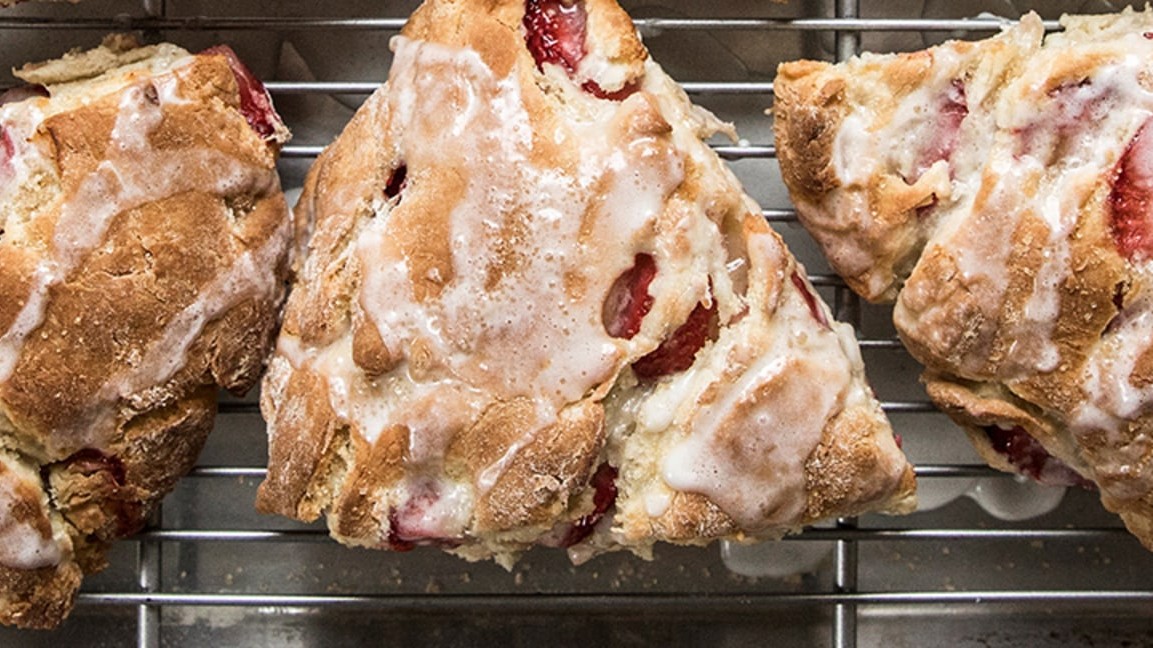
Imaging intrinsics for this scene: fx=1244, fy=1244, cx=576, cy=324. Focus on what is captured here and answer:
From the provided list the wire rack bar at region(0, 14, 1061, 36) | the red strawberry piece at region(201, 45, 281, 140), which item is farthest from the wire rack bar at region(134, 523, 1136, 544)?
the wire rack bar at region(0, 14, 1061, 36)

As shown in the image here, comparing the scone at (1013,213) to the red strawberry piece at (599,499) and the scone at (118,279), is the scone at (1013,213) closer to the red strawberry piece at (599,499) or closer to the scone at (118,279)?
the red strawberry piece at (599,499)

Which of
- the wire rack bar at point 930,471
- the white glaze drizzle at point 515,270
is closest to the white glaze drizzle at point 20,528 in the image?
the wire rack bar at point 930,471

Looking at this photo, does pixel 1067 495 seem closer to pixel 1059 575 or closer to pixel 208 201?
pixel 1059 575

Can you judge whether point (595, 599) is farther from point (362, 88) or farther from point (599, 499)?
point (362, 88)

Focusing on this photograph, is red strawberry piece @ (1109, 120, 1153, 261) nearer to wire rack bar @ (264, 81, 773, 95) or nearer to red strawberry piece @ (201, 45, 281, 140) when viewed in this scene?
wire rack bar @ (264, 81, 773, 95)

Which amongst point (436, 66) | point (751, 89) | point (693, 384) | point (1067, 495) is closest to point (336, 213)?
point (436, 66)

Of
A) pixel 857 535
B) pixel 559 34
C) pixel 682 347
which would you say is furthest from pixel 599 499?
pixel 559 34

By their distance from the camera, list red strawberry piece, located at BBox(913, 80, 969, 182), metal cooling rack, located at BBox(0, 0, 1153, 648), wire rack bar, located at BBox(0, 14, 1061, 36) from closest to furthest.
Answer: red strawberry piece, located at BBox(913, 80, 969, 182), wire rack bar, located at BBox(0, 14, 1061, 36), metal cooling rack, located at BBox(0, 0, 1153, 648)
